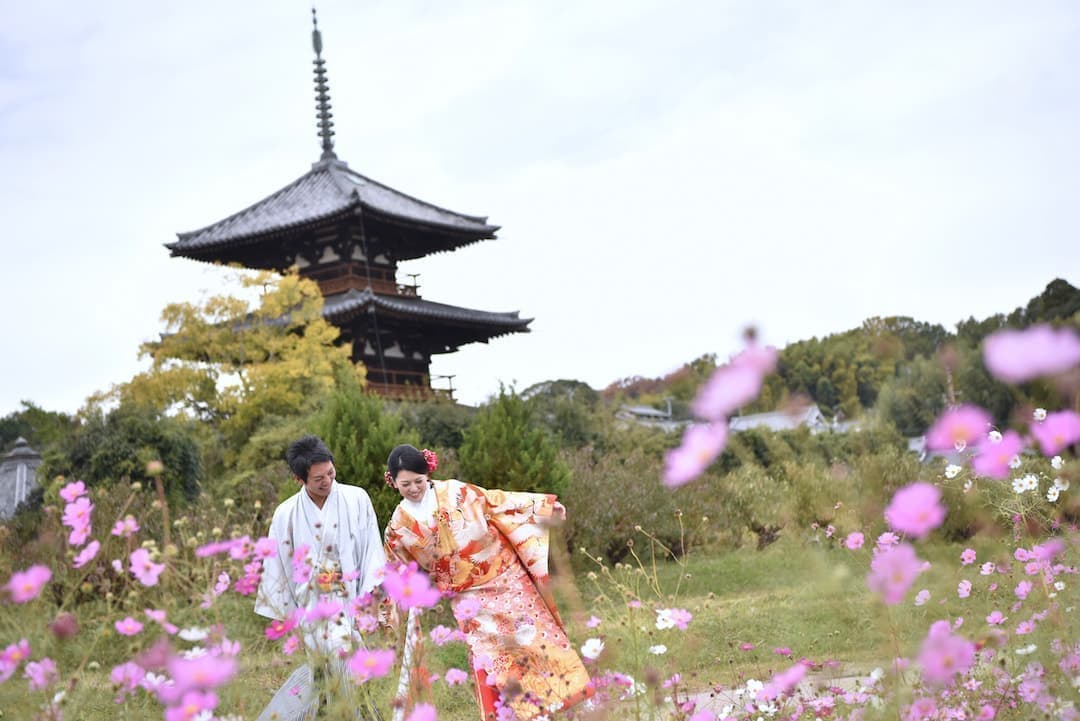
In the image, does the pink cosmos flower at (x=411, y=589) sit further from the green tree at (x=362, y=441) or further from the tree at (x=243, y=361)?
the tree at (x=243, y=361)

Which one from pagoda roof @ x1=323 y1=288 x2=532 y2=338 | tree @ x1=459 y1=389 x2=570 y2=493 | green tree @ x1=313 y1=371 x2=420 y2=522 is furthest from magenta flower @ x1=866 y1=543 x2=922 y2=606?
pagoda roof @ x1=323 y1=288 x2=532 y2=338

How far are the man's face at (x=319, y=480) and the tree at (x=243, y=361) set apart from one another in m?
12.9

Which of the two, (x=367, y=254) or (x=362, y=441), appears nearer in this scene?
(x=362, y=441)

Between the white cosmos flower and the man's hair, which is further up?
the man's hair

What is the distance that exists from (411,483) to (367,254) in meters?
18.8

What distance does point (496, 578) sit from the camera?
4254mm

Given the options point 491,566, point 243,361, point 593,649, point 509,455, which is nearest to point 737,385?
point 593,649

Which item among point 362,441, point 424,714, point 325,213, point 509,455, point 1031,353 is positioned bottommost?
point 424,714

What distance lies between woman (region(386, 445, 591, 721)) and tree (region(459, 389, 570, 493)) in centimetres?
530

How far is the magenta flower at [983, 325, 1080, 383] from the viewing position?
4.46 ft

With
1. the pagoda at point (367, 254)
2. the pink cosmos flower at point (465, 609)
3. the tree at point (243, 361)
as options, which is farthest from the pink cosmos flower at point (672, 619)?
the pagoda at point (367, 254)

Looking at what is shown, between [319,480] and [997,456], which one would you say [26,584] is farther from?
[319,480]

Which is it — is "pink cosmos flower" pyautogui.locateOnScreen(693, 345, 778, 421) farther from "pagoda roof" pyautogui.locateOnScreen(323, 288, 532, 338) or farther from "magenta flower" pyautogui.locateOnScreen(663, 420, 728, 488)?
"pagoda roof" pyautogui.locateOnScreen(323, 288, 532, 338)

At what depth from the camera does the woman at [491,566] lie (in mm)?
4039
